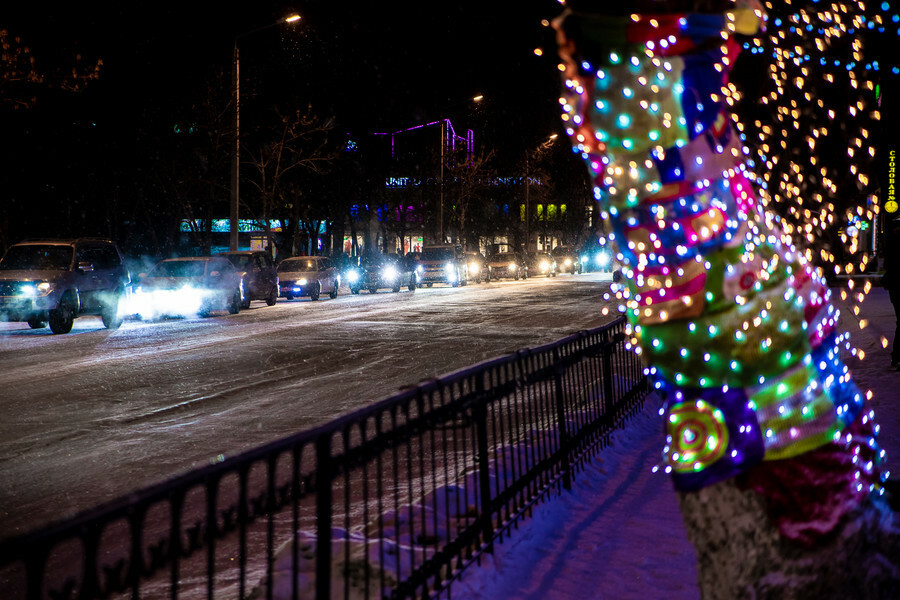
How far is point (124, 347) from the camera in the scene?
16219 mm

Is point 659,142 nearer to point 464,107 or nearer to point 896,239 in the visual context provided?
point 896,239

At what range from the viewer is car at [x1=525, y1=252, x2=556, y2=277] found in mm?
65625

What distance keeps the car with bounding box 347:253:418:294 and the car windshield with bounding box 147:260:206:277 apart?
563 inches

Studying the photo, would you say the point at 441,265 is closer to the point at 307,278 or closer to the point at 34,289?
the point at 307,278

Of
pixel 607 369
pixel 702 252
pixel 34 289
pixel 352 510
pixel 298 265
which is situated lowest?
pixel 352 510

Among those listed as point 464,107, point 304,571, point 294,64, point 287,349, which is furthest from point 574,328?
point 464,107

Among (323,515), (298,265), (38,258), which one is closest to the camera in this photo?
(323,515)

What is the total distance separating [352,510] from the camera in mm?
5637

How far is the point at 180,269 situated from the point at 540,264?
4331 cm

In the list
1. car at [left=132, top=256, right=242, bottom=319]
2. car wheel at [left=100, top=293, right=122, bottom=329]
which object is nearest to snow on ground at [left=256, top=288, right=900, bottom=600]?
car wheel at [left=100, top=293, right=122, bottom=329]

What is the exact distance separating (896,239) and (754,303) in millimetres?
8746

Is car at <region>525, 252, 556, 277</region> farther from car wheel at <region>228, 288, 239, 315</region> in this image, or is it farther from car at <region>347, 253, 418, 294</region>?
car wheel at <region>228, 288, 239, 315</region>

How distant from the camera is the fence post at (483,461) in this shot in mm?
4926

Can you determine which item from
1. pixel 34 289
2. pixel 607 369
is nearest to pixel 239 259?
pixel 34 289
